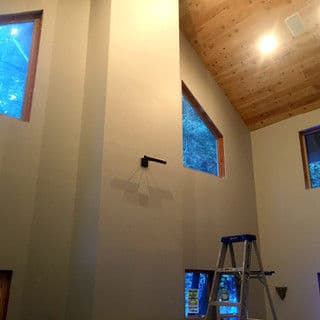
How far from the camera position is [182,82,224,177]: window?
5.46 m

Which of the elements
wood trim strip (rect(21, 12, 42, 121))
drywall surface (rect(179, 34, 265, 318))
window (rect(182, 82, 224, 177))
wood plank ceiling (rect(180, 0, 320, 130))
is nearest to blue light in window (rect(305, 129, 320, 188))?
wood plank ceiling (rect(180, 0, 320, 130))

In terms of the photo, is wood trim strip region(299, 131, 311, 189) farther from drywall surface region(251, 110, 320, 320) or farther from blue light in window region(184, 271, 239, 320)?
blue light in window region(184, 271, 239, 320)

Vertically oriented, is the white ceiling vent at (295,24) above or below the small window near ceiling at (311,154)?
above

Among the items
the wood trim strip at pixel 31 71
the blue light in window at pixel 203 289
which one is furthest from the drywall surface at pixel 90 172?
the blue light in window at pixel 203 289

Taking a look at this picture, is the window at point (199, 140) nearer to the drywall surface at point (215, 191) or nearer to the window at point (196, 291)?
the drywall surface at point (215, 191)

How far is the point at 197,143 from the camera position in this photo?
18.5ft

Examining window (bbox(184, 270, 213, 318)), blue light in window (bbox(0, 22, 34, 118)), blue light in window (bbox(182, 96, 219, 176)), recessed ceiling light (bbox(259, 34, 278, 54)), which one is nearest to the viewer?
blue light in window (bbox(0, 22, 34, 118))

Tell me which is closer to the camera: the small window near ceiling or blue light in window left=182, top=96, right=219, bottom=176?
blue light in window left=182, top=96, right=219, bottom=176

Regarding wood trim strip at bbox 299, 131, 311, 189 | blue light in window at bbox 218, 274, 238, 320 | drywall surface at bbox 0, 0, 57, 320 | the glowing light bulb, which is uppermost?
the glowing light bulb

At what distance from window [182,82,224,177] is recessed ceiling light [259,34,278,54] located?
1255 mm

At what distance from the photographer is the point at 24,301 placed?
3371 millimetres

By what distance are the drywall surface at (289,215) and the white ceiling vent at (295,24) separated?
136 cm

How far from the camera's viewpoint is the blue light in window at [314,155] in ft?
19.4

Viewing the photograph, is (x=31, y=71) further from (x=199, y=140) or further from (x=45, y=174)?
(x=199, y=140)
